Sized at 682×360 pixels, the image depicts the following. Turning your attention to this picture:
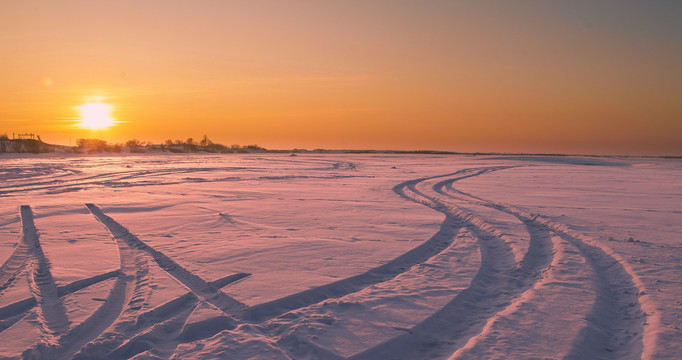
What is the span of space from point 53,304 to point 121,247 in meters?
1.66

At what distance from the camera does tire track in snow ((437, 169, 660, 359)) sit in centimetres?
248

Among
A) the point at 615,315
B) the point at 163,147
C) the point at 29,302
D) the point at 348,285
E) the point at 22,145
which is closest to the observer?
the point at 615,315

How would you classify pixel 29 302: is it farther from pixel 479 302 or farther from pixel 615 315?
pixel 615 315

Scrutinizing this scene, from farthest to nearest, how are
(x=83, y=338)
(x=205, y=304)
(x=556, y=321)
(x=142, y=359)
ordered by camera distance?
(x=205, y=304) → (x=556, y=321) → (x=83, y=338) → (x=142, y=359)

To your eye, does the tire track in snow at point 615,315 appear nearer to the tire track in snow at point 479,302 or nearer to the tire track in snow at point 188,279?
the tire track in snow at point 479,302

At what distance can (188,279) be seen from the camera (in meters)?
3.64

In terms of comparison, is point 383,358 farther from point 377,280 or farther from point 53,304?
point 53,304

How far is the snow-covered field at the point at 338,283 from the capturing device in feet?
8.35

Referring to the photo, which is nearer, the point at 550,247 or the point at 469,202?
the point at 550,247

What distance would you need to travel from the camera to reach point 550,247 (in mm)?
4891

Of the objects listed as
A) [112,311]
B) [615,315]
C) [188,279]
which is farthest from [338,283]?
[615,315]

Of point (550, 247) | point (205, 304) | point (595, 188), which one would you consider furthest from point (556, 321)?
point (595, 188)

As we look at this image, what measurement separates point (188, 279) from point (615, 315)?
3.56 meters

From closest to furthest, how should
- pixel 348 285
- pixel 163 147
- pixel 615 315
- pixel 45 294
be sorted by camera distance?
pixel 615 315
pixel 45 294
pixel 348 285
pixel 163 147
